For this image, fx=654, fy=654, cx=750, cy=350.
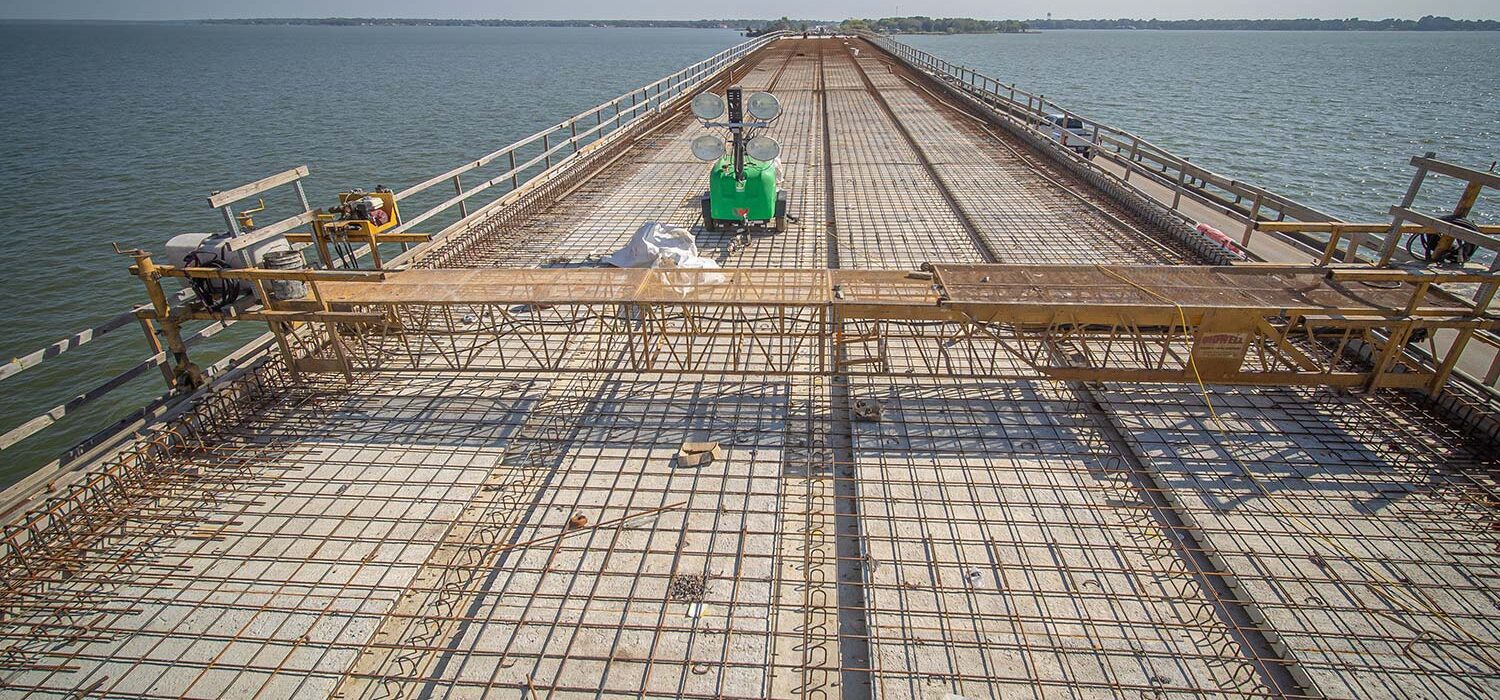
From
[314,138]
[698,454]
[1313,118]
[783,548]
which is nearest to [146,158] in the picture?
[314,138]

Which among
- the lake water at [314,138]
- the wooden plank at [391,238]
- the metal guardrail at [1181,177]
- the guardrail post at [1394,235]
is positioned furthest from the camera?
the lake water at [314,138]

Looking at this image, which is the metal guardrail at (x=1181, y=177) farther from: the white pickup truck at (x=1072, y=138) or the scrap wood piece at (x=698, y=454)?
the scrap wood piece at (x=698, y=454)

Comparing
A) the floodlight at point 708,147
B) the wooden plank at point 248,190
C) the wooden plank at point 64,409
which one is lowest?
the wooden plank at point 64,409

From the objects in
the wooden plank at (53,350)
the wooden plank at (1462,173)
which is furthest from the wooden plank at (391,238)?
the wooden plank at (1462,173)

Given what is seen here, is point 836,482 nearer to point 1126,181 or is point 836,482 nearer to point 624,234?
point 624,234

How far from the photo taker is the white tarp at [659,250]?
1147 cm

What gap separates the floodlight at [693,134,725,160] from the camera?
13634 mm

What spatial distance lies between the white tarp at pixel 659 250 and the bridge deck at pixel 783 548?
267 cm

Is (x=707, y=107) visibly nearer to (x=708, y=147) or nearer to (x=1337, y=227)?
(x=708, y=147)

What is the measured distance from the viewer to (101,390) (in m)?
6.82

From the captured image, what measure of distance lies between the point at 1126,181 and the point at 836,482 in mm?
13371

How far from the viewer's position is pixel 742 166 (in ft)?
45.2

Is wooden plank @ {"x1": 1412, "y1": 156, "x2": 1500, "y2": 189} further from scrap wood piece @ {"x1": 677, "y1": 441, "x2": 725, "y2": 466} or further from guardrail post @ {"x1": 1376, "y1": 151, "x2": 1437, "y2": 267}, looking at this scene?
scrap wood piece @ {"x1": 677, "y1": 441, "x2": 725, "y2": 466}

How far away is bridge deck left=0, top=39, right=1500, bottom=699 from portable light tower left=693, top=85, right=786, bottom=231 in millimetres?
5595
